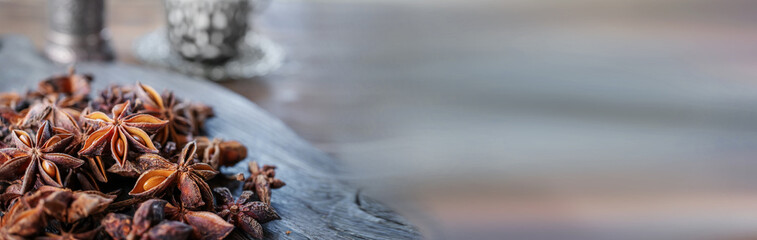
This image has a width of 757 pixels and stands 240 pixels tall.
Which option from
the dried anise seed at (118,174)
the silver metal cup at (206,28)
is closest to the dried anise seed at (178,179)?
the dried anise seed at (118,174)

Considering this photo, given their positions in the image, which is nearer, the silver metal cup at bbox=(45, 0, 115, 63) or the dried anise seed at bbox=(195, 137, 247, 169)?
the dried anise seed at bbox=(195, 137, 247, 169)

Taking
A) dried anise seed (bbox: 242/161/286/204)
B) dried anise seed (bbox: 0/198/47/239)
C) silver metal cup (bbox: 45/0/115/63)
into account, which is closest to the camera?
dried anise seed (bbox: 0/198/47/239)

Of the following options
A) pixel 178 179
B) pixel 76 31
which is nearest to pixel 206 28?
pixel 76 31

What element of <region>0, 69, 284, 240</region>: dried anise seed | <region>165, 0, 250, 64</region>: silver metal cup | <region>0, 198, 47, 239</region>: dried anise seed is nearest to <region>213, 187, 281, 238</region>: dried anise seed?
<region>0, 69, 284, 240</region>: dried anise seed

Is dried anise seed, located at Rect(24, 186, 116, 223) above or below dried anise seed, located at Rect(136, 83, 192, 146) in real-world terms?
below

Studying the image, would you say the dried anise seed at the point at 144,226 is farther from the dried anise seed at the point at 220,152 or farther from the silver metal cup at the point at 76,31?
the silver metal cup at the point at 76,31

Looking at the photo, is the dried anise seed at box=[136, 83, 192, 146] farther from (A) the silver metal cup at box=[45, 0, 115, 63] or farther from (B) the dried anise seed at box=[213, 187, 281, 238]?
(A) the silver metal cup at box=[45, 0, 115, 63]
